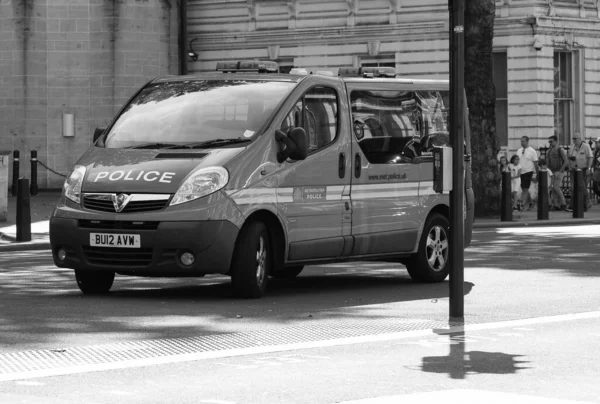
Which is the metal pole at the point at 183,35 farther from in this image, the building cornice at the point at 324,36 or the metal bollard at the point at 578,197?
the metal bollard at the point at 578,197

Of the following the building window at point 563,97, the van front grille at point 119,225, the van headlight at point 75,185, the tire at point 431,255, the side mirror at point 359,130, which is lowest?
the tire at point 431,255

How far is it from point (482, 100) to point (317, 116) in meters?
16.9

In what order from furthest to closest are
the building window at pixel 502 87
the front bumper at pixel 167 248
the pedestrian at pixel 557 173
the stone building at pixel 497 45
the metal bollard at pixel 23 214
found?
the building window at pixel 502 87 < the stone building at pixel 497 45 < the pedestrian at pixel 557 173 < the metal bollard at pixel 23 214 < the front bumper at pixel 167 248

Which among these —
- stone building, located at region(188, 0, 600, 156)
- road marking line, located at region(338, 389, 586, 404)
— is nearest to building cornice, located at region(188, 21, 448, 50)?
stone building, located at region(188, 0, 600, 156)

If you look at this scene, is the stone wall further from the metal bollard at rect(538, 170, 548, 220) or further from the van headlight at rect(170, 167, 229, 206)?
the van headlight at rect(170, 167, 229, 206)

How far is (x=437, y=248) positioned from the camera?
51.0ft

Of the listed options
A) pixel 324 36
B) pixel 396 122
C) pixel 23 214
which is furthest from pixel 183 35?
pixel 396 122

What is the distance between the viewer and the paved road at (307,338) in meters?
8.30

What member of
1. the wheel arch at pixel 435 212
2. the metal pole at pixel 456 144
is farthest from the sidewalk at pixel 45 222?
the metal pole at pixel 456 144

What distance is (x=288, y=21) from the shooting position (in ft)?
141

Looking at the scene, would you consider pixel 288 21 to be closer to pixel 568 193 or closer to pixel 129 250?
pixel 568 193

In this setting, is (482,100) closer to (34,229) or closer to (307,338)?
(34,229)

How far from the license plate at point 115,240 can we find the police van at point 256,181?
12 mm

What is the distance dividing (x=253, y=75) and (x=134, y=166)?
1.74m
